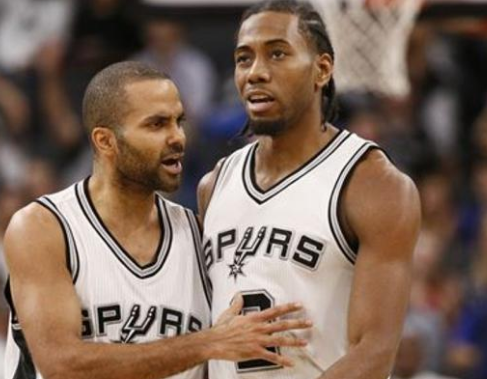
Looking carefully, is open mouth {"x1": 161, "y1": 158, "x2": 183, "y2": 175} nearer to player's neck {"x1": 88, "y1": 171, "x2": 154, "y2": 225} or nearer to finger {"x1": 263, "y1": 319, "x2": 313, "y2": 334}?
player's neck {"x1": 88, "y1": 171, "x2": 154, "y2": 225}

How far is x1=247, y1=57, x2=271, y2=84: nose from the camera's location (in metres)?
5.43

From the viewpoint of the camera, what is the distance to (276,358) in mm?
5305

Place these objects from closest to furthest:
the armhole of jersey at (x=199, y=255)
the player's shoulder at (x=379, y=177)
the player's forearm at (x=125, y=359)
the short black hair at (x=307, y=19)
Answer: the player's forearm at (x=125, y=359)
the player's shoulder at (x=379, y=177)
the short black hair at (x=307, y=19)
the armhole of jersey at (x=199, y=255)

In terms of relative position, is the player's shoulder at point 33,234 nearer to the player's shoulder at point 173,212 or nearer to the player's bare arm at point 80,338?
the player's bare arm at point 80,338

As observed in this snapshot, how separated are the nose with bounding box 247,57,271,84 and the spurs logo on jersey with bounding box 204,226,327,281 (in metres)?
0.55

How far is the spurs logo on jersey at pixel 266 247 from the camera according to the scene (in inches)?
212

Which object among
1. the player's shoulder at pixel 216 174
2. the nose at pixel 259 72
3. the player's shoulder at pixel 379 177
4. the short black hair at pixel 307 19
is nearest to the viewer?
the player's shoulder at pixel 379 177

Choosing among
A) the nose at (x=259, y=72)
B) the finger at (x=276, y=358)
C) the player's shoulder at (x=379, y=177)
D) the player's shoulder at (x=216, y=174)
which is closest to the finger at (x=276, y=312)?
the finger at (x=276, y=358)

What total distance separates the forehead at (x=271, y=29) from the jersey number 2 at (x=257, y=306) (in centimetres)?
94

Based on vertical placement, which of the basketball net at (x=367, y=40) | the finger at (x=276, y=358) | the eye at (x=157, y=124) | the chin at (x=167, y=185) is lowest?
the finger at (x=276, y=358)

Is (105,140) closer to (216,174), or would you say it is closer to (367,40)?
(216,174)

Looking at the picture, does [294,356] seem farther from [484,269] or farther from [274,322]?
[484,269]

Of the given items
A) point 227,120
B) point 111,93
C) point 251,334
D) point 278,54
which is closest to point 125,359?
point 251,334

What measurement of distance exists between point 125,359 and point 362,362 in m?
0.84
